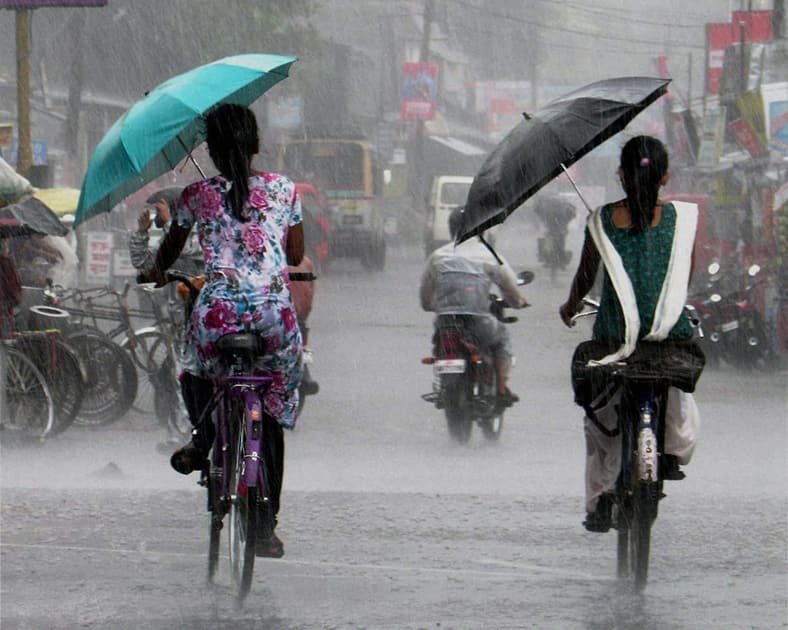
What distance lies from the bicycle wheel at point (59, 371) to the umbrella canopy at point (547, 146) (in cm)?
485

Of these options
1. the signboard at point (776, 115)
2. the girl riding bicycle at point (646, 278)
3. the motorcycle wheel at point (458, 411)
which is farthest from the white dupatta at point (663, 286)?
the signboard at point (776, 115)

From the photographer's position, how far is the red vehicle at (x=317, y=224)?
3251 cm

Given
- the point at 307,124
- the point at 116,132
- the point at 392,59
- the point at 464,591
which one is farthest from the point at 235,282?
the point at 392,59

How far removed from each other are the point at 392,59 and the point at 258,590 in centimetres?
6343

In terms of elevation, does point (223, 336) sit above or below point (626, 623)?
above

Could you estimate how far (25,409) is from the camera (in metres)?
10.5

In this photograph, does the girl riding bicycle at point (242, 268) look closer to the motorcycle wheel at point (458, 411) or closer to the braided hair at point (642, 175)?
the braided hair at point (642, 175)

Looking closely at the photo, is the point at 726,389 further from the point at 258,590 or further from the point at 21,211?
the point at 258,590

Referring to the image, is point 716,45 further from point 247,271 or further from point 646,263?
point 247,271

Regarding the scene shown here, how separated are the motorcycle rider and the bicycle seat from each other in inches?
189

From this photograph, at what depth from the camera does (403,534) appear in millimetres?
7379

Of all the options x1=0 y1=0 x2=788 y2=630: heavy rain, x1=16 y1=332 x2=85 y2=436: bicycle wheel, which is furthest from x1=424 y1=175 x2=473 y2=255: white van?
x1=16 y1=332 x2=85 y2=436: bicycle wheel

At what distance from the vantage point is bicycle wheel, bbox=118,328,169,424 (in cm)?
1126

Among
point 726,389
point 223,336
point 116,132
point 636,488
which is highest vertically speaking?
point 116,132
